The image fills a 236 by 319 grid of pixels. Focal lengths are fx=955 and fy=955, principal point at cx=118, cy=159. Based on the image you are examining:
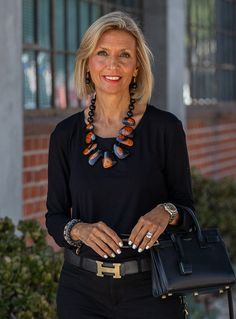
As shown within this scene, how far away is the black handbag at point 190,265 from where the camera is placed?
339cm

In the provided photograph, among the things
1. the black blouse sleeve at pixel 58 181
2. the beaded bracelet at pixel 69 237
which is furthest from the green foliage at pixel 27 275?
the beaded bracelet at pixel 69 237

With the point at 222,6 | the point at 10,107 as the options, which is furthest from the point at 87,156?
the point at 222,6

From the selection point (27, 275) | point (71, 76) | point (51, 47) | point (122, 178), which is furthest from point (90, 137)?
point (71, 76)

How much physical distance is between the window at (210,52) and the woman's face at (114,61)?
20.6 feet

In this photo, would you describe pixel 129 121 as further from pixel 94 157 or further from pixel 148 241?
pixel 148 241

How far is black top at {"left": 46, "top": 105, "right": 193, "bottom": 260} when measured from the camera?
354 centimetres

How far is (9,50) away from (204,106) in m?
4.63

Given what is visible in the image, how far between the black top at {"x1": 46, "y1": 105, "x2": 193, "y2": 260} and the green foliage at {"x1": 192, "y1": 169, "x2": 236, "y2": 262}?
425 centimetres

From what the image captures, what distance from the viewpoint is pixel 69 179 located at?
3.71m

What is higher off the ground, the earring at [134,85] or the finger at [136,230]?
the earring at [134,85]

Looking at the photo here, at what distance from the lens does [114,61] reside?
12.0ft

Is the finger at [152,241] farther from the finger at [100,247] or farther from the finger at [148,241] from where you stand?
the finger at [100,247]

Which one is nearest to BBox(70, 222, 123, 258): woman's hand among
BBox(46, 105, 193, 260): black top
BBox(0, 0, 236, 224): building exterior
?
BBox(46, 105, 193, 260): black top

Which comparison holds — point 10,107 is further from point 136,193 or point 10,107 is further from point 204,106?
point 204,106
